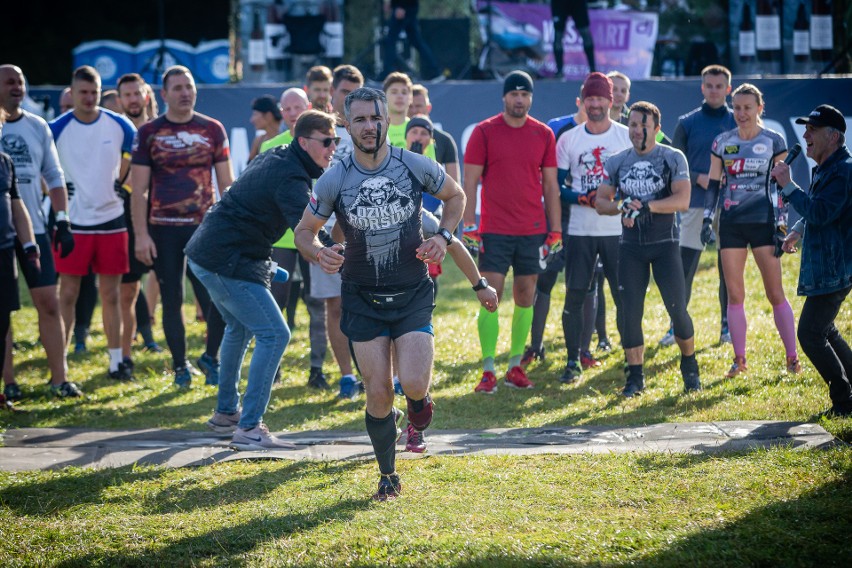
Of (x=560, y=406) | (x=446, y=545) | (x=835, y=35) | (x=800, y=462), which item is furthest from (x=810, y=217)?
(x=835, y=35)

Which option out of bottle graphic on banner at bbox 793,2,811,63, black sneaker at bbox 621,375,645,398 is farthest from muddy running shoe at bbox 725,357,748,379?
bottle graphic on banner at bbox 793,2,811,63

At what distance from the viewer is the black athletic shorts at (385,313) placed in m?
5.53

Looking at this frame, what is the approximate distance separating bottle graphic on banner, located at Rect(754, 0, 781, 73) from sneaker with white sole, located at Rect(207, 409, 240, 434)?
13.2 metres

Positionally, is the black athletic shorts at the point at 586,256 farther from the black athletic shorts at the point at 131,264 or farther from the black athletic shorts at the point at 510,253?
the black athletic shorts at the point at 131,264

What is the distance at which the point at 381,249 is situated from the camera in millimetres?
5523

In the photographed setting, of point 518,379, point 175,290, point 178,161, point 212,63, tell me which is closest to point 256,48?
point 212,63

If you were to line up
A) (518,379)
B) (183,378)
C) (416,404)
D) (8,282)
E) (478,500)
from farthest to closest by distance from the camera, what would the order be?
(183,378) < (518,379) < (8,282) < (416,404) < (478,500)

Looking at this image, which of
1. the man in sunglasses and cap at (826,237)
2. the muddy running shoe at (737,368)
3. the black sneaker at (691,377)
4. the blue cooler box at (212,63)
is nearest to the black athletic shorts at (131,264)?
the black sneaker at (691,377)

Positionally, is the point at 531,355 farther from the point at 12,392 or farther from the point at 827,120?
the point at 12,392

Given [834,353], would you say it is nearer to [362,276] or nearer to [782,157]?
[782,157]

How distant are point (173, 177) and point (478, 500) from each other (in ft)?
14.3

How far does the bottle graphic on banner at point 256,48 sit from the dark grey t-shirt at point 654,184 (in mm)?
11396

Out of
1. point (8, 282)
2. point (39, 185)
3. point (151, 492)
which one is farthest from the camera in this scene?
point (39, 185)

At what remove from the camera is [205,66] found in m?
19.0
